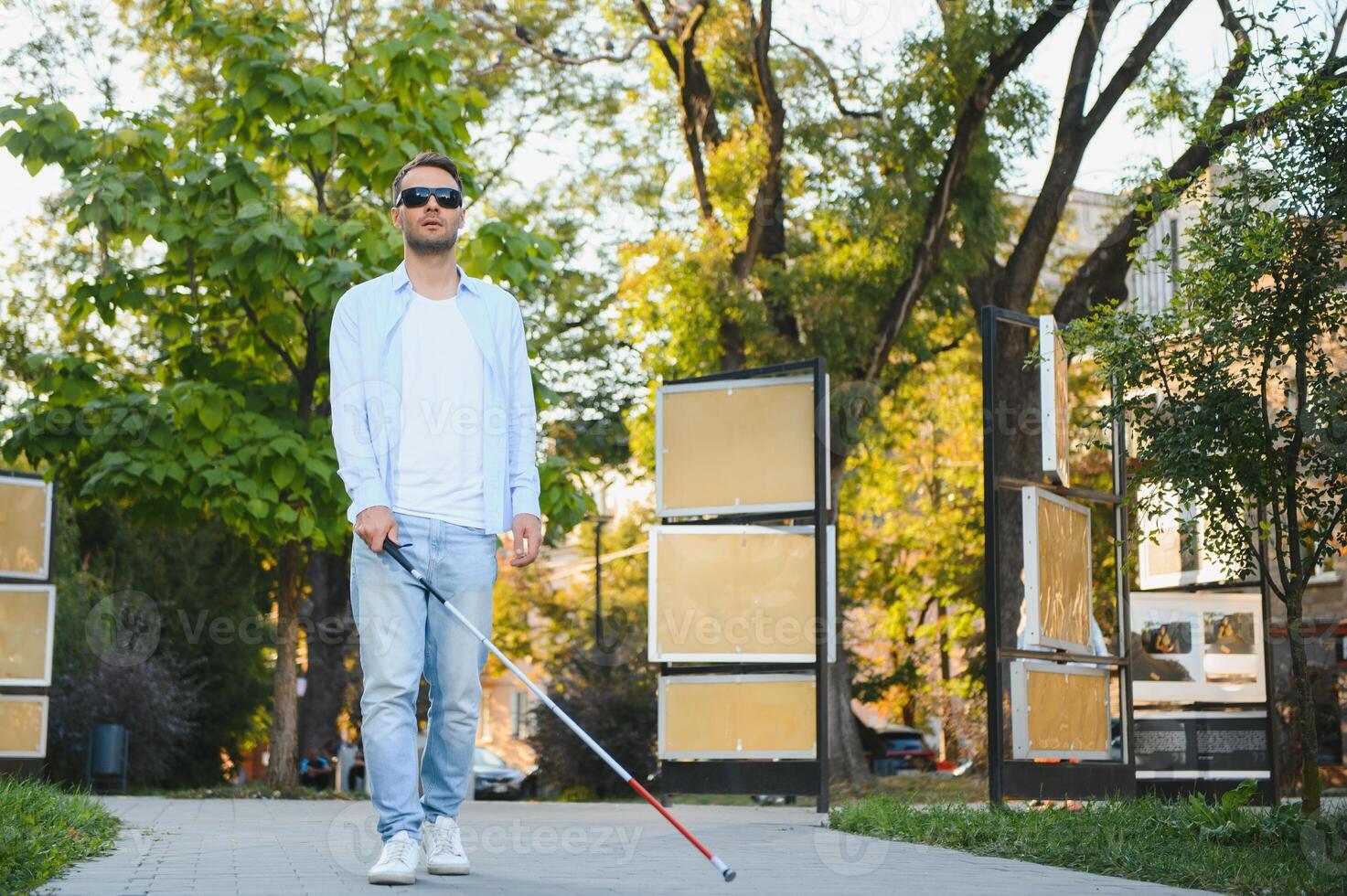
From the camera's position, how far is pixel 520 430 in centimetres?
593

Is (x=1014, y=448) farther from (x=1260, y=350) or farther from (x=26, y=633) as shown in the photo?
(x=26, y=633)

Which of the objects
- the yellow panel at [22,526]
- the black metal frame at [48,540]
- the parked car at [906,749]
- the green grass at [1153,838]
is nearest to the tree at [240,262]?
the black metal frame at [48,540]

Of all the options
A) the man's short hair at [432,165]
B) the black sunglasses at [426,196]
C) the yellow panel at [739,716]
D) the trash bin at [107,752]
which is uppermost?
the man's short hair at [432,165]

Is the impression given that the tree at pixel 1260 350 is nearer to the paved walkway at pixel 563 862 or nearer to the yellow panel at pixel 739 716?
the paved walkway at pixel 563 862

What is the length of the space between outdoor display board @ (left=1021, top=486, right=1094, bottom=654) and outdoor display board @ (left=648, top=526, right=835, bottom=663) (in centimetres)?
156

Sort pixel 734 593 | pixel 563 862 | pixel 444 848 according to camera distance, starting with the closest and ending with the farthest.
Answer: pixel 444 848, pixel 563 862, pixel 734 593

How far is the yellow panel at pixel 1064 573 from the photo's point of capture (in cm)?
1020

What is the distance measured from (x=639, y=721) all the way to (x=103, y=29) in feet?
42.1

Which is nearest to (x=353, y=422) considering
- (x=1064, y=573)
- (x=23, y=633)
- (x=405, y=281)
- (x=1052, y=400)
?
(x=405, y=281)

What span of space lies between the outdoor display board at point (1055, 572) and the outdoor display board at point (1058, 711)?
0.20m

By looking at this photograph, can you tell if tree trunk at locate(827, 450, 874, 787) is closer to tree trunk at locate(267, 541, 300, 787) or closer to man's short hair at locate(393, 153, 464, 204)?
tree trunk at locate(267, 541, 300, 787)

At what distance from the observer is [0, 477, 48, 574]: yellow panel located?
43.3 feet

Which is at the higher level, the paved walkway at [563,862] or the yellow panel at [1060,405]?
the yellow panel at [1060,405]

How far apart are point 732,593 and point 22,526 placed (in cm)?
613
